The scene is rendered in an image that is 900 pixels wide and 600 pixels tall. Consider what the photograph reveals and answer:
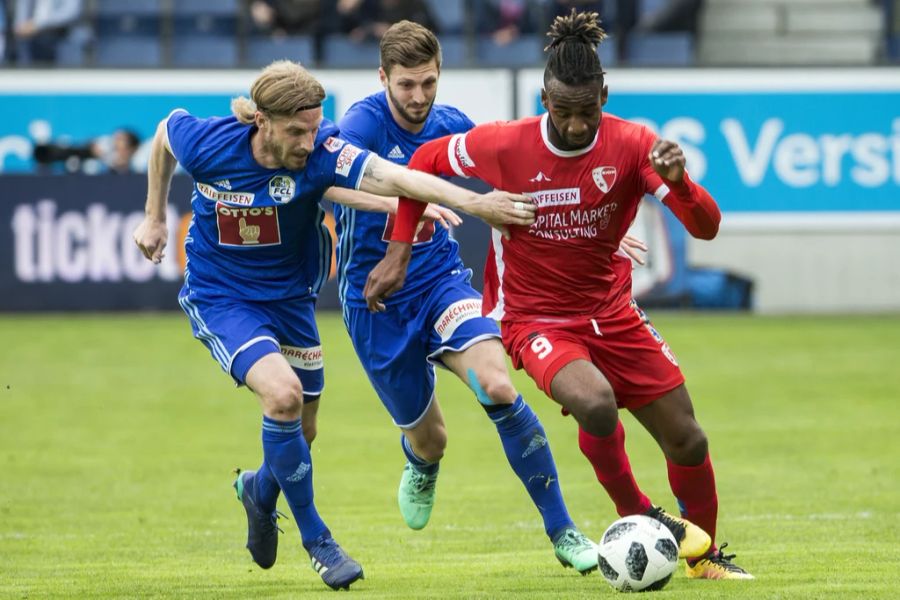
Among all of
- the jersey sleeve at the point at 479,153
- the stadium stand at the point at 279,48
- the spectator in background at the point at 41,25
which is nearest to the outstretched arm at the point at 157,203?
the jersey sleeve at the point at 479,153

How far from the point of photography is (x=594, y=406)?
21.3ft

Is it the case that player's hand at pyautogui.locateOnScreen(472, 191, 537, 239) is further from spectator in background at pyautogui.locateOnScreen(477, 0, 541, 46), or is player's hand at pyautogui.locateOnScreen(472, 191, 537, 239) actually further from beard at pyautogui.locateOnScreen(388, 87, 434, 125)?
spectator in background at pyautogui.locateOnScreen(477, 0, 541, 46)

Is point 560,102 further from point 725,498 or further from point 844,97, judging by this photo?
point 844,97

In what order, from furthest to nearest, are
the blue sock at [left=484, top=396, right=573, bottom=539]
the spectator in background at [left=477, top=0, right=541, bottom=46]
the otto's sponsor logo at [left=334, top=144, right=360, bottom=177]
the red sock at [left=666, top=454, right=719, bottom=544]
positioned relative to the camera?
the spectator in background at [left=477, top=0, right=541, bottom=46] → the blue sock at [left=484, top=396, right=573, bottom=539] → the otto's sponsor logo at [left=334, top=144, right=360, bottom=177] → the red sock at [left=666, top=454, right=719, bottom=544]

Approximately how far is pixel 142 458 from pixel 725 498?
4557 millimetres

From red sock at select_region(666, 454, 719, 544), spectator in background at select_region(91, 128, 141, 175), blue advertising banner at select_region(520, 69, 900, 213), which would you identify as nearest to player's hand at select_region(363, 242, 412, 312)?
red sock at select_region(666, 454, 719, 544)

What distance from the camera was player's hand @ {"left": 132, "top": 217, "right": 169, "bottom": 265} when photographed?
729 cm

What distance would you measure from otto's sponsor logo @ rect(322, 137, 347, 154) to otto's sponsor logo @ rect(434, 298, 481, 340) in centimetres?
112

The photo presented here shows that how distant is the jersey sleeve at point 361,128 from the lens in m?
7.70

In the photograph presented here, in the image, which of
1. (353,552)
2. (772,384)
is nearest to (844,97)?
(772,384)

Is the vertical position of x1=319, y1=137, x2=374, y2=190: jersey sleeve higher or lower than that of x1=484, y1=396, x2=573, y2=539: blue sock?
higher

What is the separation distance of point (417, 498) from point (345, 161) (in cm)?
234

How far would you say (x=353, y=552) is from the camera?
8203 millimetres

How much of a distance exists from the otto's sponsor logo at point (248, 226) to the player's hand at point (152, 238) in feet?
0.94
